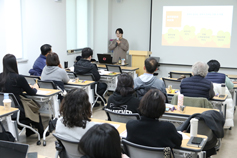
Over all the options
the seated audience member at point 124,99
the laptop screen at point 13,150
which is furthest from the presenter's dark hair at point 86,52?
the laptop screen at point 13,150

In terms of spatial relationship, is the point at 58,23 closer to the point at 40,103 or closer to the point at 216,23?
the point at 40,103

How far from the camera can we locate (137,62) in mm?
7734

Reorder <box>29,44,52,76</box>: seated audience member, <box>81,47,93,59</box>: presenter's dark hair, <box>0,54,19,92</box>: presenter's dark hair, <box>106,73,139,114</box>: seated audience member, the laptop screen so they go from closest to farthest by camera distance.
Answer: the laptop screen → <box>106,73,139,114</box>: seated audience member → <box>0,54,19,92</box>: presenter's dark hair → <box>29,44,52,76</box>: seated audience member → <box>81,47,93,59</box>: presenter's dark hair

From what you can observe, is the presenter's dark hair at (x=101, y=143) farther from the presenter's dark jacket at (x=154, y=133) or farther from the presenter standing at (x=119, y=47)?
the presenter standing at (x=119, y=47)

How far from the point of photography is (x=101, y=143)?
1.42 meters

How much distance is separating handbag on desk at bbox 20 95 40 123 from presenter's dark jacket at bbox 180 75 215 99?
2.15m

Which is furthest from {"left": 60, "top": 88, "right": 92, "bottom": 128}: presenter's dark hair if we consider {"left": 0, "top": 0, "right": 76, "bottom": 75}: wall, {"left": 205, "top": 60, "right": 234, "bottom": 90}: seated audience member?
{"left": 0, "top": 0, "right": 76, "bottom": 75}: wall

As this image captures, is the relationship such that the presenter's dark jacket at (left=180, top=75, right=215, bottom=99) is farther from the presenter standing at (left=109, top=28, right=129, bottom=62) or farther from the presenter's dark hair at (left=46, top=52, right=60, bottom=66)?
the presenter standing at (left=109, top=28, right=129, bottom=62)

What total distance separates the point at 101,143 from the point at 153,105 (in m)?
0.93

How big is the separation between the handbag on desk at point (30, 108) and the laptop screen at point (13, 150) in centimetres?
221

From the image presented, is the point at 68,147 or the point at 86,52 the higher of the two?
the point at 86,52

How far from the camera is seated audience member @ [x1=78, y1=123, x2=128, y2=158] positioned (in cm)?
142

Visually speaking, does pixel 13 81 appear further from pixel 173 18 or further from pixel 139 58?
pixel 173 18

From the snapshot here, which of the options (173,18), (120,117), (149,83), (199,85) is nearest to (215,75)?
(199,85)
